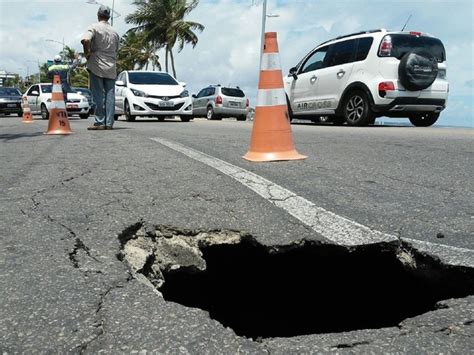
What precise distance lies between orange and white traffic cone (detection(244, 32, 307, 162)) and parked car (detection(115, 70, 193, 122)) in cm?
952

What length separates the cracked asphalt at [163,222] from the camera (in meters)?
1.58

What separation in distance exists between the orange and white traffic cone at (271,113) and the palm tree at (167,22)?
3614 centimetres

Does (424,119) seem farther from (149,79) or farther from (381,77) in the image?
(149,79)

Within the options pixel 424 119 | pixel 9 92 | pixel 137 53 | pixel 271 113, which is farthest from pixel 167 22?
pixel 271 113

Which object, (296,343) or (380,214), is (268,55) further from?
(296,343)

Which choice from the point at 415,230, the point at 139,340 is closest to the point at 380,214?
the point at 415,230

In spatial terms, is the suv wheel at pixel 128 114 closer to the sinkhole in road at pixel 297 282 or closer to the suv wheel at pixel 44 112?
the suv wheel at pixel 44 112

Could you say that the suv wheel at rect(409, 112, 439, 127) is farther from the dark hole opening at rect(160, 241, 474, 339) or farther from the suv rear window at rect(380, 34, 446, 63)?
the dark hole opening at rect(160, 241, 474, 339)

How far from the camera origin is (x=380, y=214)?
2895 millimetres

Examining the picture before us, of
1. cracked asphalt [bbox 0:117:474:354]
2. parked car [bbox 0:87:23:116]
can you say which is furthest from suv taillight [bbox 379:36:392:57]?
parked car [bbox 0:87:23:116]

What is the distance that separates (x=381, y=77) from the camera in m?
9.73

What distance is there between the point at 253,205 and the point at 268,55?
2.18 metres

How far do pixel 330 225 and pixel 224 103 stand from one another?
19.2m

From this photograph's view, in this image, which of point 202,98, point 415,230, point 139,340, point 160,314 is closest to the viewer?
point 139,340
